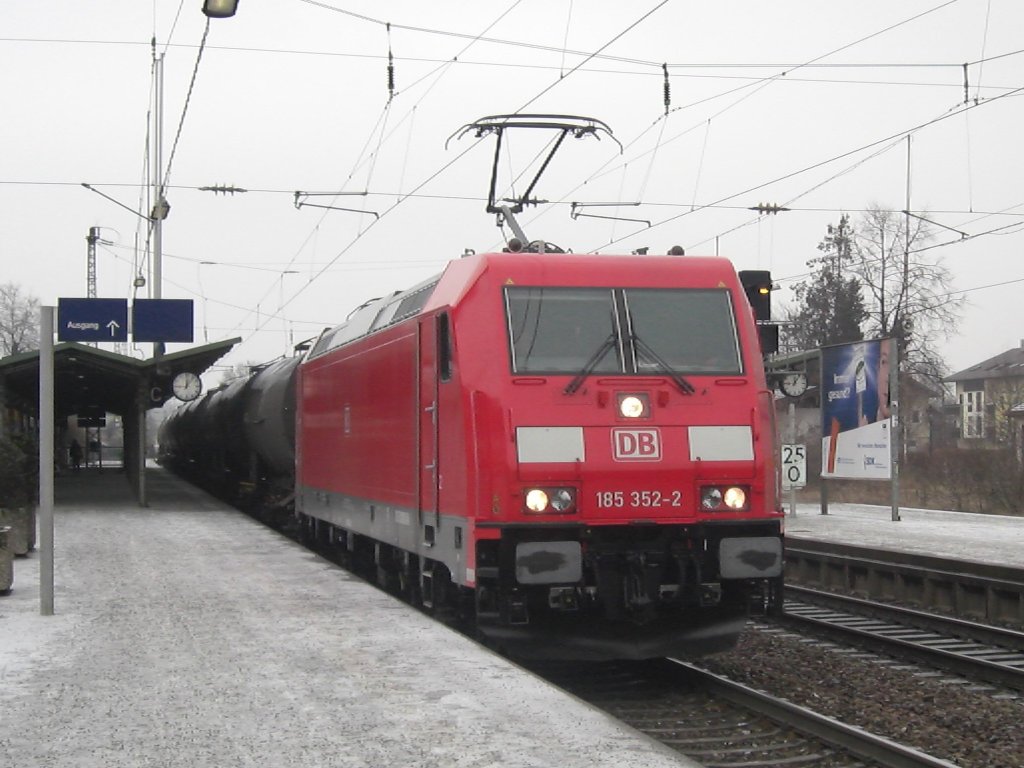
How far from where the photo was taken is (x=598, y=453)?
9.40 metres

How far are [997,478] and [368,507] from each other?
23.1 m

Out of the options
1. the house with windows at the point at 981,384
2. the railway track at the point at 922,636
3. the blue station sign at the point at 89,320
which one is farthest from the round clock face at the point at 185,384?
the house with windows at the point at 981,384

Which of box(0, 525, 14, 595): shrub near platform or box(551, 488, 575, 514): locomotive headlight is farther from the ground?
box(551, 488, 575, 514): locomotive headlight

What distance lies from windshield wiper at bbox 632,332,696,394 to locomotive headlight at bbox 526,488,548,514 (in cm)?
139

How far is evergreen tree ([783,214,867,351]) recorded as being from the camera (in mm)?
55969

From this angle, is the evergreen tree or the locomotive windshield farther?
the evergreen tree

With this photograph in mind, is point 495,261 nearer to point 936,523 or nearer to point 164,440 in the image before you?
point 936,523

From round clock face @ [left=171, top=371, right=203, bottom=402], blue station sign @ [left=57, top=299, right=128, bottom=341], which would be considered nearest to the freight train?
blue station sign @ [left=57, top=299, right=128, bottom=341]

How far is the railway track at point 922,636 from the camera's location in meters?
10.5

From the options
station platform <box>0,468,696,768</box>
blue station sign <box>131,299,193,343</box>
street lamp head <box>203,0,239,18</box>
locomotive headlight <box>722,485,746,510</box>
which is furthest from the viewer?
blue station sign <box>131,299,193,343</box>

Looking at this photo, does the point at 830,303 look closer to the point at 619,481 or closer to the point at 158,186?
the point at 158,186

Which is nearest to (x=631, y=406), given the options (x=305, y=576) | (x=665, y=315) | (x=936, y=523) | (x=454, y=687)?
(x=665, y=315)

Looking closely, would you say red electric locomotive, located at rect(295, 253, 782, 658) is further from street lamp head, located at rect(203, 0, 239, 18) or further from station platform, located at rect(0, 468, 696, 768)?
street lamp head, located at rect(203, 0, 239, 18)

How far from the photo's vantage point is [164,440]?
63.8 m
